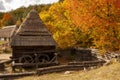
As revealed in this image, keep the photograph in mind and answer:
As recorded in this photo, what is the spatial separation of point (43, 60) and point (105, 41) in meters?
6.92

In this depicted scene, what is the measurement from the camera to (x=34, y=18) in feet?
93.1

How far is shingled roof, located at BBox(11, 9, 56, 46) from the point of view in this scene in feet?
87.8

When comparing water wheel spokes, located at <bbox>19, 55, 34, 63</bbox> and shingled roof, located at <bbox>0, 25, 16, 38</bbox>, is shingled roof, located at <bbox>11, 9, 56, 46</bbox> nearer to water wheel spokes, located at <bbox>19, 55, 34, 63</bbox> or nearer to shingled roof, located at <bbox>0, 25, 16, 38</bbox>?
water wheel spokes, located at <bbox>19, 55, 34, 63</bbox>

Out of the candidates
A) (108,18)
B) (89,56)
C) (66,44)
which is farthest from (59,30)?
(108,18)

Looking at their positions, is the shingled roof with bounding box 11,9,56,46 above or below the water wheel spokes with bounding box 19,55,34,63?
above

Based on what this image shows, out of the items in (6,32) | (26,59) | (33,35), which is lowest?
(26,59)

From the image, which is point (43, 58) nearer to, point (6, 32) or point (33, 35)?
point (33, 35)

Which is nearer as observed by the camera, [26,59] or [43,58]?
[26,59]

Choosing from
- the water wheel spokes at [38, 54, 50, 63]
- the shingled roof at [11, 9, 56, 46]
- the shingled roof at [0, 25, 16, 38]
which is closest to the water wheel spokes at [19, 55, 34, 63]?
the water wheel spokes at [38, 54, 50, 63]

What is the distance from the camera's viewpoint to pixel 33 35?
27438mm

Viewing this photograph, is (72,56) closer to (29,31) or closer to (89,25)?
(29,31)

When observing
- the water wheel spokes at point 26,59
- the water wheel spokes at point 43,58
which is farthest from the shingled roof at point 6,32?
the water wheel spokes at point 26,59

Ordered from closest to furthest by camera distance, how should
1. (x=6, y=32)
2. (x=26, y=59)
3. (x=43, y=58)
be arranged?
(x=26, y=59)
(x=43, y=58)
(x=6, y=32)

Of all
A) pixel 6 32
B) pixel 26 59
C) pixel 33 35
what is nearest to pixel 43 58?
pixel 26 59
